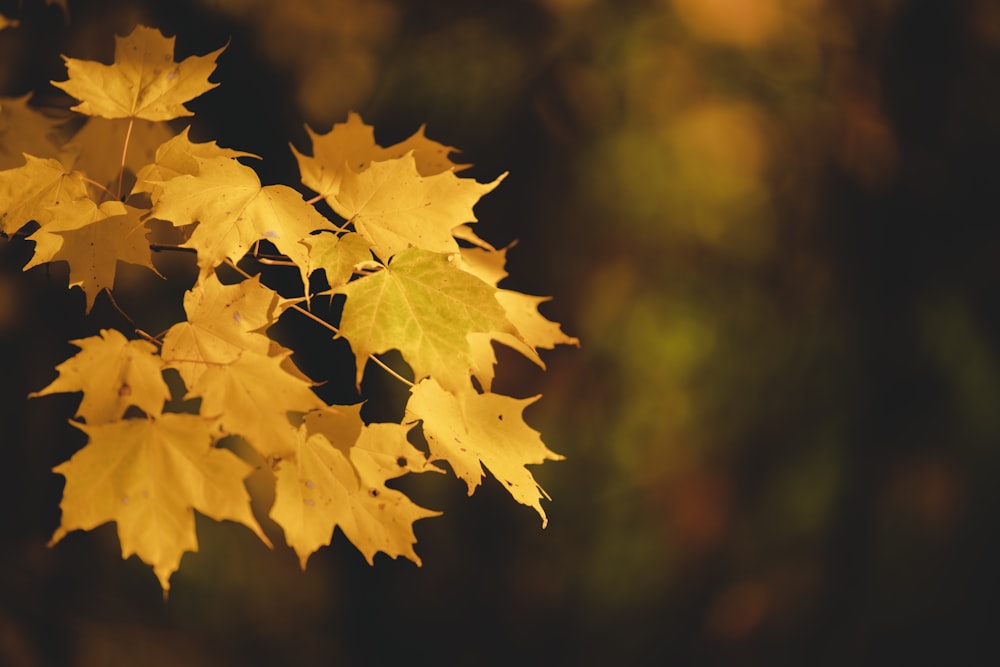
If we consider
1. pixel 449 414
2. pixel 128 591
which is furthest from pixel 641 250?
pixel 128 591

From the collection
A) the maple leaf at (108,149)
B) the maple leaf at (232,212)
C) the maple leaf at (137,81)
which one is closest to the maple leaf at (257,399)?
the maple leaf at (232,212)

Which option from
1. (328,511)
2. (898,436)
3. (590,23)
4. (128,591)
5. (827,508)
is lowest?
(128,591)

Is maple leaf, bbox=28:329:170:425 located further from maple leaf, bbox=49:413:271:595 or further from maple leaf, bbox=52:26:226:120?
maple leaf, bbox=52:26:226:120

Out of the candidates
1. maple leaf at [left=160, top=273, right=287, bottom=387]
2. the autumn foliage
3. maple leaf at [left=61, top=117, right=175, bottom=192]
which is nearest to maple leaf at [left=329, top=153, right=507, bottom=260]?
the autumn foliage

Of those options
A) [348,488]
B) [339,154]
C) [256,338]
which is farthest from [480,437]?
[339,154]

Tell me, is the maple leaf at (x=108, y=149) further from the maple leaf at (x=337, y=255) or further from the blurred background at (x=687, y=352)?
the blurred background at (x=687, y=352)

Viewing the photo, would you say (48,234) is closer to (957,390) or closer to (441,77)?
(441,77)

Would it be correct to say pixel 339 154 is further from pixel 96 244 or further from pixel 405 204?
pixel 96 244
